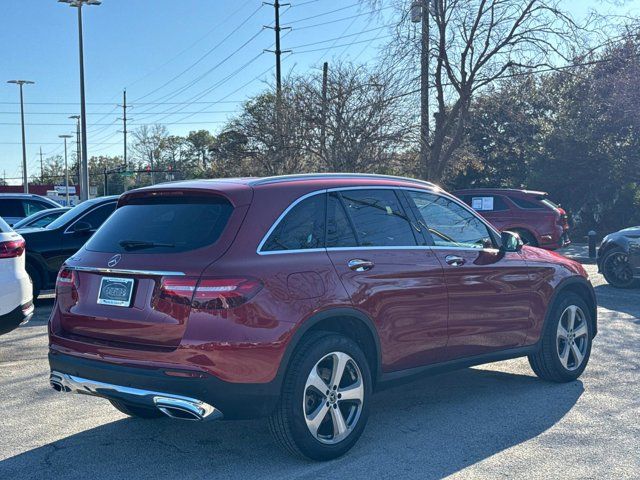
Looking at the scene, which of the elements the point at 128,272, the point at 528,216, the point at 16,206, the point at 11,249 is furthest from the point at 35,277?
the point at 528,216

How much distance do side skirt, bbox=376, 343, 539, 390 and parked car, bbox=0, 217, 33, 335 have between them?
3.48 m

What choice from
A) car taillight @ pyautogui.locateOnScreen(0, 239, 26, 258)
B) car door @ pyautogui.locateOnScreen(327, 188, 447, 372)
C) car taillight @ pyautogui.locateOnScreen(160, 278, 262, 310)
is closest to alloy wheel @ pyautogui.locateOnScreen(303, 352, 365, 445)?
car door @ pyautogui.locateOnScreen(327, 188, 447, 372)

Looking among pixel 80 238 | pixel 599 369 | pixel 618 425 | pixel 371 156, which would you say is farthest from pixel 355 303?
pixel 371 156

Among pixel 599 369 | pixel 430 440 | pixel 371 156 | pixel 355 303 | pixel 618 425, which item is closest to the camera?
pixel 355 303

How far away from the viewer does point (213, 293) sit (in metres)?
4.06

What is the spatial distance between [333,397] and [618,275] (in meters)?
9.84

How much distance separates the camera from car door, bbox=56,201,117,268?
10654 millimetres

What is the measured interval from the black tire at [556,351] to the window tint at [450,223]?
1021 mm

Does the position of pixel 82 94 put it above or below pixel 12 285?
above

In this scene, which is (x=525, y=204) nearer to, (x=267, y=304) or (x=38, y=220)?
(x=38, y=220)

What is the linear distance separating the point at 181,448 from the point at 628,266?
10041mm

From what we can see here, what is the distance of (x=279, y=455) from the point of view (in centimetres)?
466

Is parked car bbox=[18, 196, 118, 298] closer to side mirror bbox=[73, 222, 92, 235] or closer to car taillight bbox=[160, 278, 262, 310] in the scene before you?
side mirror bbox=[73, 222, 92, 235]

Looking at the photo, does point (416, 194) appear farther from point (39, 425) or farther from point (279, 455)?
point (39, 425)
